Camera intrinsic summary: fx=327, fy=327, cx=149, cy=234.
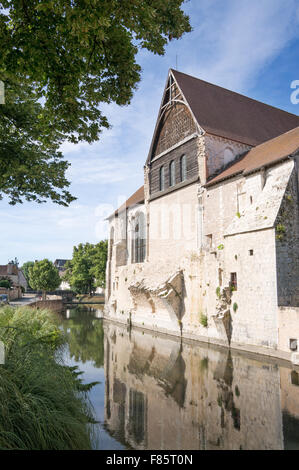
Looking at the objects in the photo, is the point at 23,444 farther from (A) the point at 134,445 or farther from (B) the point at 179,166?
(B) the point at 179,166

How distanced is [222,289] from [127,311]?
13.7 meters

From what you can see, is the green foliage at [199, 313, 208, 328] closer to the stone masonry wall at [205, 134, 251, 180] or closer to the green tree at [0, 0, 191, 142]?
the stone masonry wall at [205, 134, 251, 180]

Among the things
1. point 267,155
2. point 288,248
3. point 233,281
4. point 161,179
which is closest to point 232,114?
point 161,179

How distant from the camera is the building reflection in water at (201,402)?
602 cm

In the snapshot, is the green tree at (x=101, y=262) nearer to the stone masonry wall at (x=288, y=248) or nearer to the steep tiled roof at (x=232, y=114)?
the steep tiled roof at (x=232, y=114)

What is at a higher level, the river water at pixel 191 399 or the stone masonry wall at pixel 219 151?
the stone masonry wall at pixel 219 151

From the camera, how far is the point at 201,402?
8219mm

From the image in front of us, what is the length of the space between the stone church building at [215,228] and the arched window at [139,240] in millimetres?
92

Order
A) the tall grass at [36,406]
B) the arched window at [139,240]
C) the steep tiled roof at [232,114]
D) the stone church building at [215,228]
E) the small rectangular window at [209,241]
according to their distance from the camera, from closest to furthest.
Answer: the tall grass at [36,406] < the stone church building at [215,228] < the small rectangular window at [209,241] < the steep tiled roof at [232,114] < the arched window at [139,240]

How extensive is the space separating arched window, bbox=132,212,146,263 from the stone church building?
0.09m

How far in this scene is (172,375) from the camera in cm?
1112

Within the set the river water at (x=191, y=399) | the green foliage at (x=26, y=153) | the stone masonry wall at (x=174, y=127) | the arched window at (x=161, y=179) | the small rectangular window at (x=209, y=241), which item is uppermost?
the stone masonry wall at (x=174, y=127)

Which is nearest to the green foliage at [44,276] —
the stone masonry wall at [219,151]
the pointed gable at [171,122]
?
the pointed gable at [171,122]

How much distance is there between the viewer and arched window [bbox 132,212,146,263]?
96.5ft
